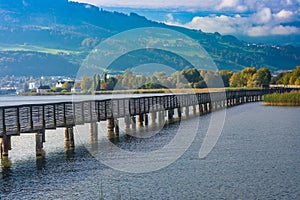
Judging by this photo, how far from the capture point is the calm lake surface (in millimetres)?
27453

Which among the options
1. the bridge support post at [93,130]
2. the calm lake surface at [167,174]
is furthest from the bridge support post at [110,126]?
the calm lake surface at [167,174]

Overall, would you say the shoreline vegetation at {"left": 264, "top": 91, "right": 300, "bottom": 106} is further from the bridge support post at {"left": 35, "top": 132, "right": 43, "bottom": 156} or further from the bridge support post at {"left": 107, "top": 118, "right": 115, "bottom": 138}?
the bridge support post at {"left": 35, "top": 132, "right": 43, "bottom": 156}

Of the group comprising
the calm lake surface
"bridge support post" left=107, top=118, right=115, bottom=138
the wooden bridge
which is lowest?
the calm lake surface

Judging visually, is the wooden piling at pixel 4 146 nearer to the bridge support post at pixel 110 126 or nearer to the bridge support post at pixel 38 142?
the bridge support post at pixel 38 142

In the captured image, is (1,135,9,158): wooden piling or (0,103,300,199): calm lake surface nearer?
(0,103,300,199): calm lake surface

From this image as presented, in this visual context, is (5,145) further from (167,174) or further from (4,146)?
(167,174)

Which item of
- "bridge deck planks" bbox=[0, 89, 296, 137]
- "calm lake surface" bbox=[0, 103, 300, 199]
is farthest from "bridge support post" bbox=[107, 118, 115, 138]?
"calm lake surface" bbox=[0, 103, 300, 199]

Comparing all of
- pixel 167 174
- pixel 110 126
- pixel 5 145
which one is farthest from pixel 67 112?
pixel 167 174

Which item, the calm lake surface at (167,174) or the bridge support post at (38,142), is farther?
the bridge support post at (38,142)

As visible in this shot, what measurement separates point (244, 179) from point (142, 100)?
33.0 meters

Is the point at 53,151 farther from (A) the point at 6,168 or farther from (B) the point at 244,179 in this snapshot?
(B) the point at 244,179

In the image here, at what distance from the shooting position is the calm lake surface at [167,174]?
27453 mm

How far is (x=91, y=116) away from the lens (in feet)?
157

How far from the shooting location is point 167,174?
3222cm
